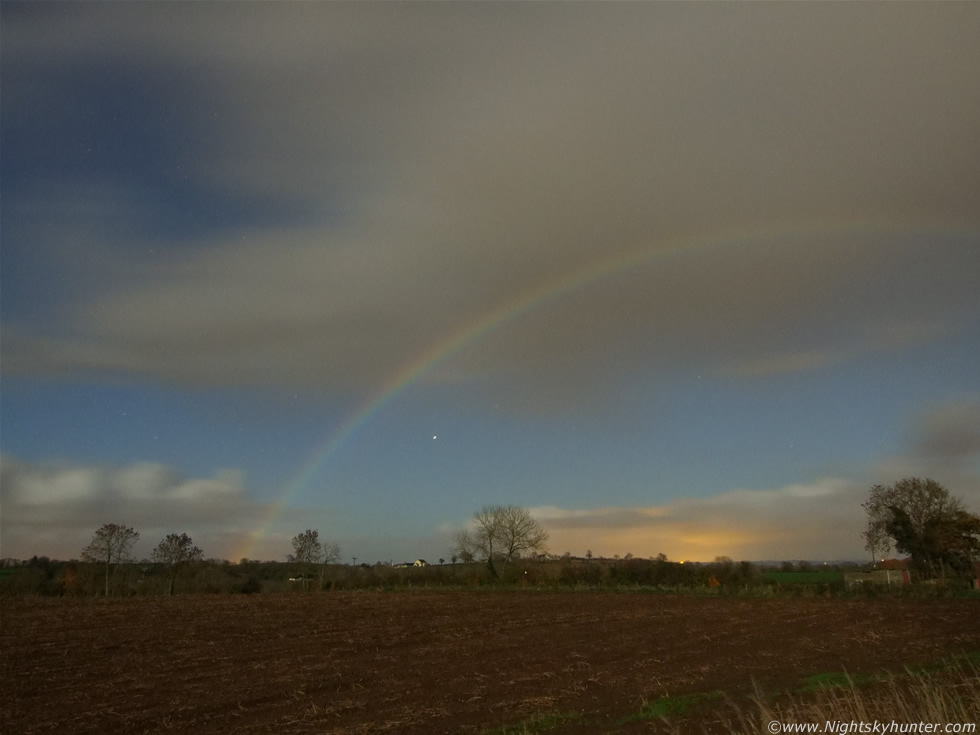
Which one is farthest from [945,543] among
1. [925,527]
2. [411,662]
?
[411,662]

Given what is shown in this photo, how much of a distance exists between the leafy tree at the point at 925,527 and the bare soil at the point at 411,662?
1586 inches

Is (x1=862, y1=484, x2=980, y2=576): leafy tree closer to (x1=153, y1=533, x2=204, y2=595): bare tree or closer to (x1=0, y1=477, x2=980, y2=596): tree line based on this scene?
(x1=0, y1=477, x2=980, y2=596): tree line

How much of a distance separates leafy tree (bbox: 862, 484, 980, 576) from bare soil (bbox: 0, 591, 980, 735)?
40.3 meters

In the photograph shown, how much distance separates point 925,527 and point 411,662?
7371 centimetres

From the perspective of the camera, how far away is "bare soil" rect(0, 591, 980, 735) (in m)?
14.2

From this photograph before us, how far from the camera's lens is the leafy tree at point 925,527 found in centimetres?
7212

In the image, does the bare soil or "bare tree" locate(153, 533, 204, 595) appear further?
"bare tree" locate(153, 533, 204, 595)

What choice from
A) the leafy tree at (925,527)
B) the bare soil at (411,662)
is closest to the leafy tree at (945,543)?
the leafy tree at (925,527)

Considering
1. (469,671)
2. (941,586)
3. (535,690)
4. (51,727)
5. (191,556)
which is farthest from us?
(191,556)

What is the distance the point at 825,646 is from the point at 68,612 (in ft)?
120

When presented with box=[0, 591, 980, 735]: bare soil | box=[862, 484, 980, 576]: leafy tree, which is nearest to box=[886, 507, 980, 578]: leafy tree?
box=[862, 484, 980, 576]: leafy tree

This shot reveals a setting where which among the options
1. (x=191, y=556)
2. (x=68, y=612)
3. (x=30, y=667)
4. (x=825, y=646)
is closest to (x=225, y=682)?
(x=30, y=667)

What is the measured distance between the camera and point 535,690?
1641 cm

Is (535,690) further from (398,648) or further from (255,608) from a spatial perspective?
(255,608)
